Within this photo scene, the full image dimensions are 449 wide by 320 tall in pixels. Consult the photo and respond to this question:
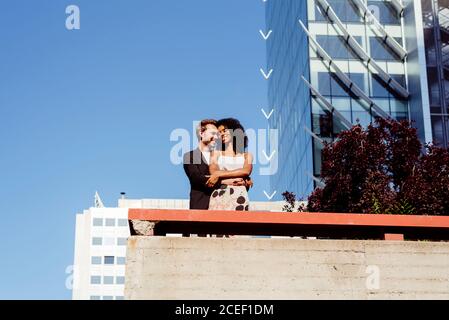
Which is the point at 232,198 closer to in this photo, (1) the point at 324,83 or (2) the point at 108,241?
(1) the point at 324,83

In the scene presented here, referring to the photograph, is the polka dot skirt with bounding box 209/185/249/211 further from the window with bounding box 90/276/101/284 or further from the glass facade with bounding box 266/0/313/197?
the window with bounding box 90/276/101/284

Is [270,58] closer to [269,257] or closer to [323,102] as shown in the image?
[323,102]

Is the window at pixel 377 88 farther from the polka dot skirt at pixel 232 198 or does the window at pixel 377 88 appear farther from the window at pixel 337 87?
the polka dot skirt at pixel 232 198

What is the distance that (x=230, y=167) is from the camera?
8.05m

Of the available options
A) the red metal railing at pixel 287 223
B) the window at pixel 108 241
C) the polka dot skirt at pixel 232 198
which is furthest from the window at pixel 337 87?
the window at pixel 108 241

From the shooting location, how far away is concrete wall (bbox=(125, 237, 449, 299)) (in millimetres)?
5925

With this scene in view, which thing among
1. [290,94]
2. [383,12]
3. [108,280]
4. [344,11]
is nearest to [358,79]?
[344,11]

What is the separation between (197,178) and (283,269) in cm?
244

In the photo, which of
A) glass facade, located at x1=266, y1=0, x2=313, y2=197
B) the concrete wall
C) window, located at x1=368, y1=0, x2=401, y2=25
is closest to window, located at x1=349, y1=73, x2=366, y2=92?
glass facade, located at x1=266, y1=0, x2=313, y2=197

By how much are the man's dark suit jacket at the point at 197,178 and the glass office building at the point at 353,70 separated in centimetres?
3157
